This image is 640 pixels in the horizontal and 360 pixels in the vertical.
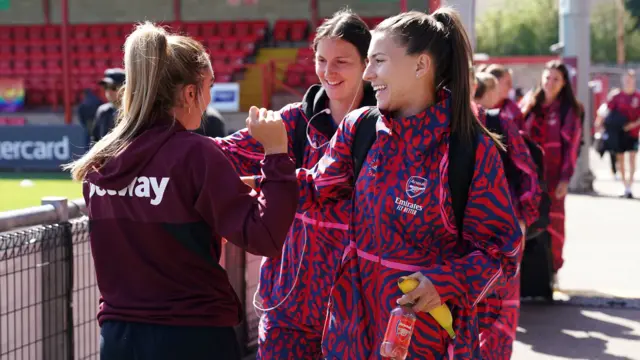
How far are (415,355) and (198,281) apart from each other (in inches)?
26.6

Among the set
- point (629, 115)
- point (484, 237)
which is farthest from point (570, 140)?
point (629, 115)

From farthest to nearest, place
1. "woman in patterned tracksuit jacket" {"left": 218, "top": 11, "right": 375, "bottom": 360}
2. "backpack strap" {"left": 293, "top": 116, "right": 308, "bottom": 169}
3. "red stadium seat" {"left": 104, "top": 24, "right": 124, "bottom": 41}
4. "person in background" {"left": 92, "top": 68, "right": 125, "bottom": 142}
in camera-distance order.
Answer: "red stadium seat" {"left": 104, "top": 24, "right": 124, "bottom": 41} < "person in background" {"left": 92, "top": 68, "right": 125, "bottom": 142} < "backpack strap" {"left": 293, "top": 116, "right": 308, "bottom": 169} < "woman in patterned tracksuit jacket" {"left": 218, "top": 11, "right": 375, "bottom": 360}

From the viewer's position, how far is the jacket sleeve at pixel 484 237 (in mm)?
2896

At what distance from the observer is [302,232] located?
13.0 ft

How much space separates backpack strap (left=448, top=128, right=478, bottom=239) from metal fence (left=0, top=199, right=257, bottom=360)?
2093 millimetres

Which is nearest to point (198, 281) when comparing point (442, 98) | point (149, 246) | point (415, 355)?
point (149, 246)

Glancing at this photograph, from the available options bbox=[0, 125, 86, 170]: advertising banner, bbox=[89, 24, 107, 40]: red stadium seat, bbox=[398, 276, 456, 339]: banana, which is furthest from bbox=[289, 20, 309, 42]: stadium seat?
bbox=[398, 276, 456, 339]: banana

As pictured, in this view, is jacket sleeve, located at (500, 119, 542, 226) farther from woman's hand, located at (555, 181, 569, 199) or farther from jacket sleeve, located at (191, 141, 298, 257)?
woman's hand, located at (555, 181, 569, 199)

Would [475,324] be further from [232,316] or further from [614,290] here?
[614,290]

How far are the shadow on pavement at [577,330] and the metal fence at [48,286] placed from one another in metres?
3.57

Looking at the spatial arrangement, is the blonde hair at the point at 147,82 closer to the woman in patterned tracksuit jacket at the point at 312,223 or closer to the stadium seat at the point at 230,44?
the woman in patterned tracksuit jacket at the point at 312,223

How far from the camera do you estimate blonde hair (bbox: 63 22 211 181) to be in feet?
9.60

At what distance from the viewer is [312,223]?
3918 millimetres

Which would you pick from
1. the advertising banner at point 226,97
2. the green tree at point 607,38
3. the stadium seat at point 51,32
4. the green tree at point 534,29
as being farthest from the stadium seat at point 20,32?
the green tree at point 607,38
